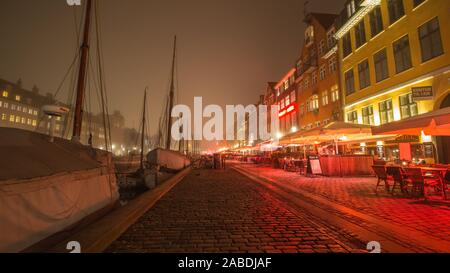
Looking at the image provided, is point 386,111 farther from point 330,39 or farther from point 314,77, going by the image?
point 314,77

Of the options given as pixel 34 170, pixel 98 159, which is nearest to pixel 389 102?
pixel 98 159

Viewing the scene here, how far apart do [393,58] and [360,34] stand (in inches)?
210

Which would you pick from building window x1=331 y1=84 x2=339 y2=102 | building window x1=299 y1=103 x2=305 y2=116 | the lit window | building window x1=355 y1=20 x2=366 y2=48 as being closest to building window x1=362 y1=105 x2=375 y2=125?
building window x1=331 y1=84 x2=339 y2=102

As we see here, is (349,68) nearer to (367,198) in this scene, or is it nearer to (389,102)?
(389,102)

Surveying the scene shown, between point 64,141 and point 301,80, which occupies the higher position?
point 301,80

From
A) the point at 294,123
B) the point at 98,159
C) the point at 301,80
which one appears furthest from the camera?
the point at 294,123

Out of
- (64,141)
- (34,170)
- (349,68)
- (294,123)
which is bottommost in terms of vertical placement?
(34,170)

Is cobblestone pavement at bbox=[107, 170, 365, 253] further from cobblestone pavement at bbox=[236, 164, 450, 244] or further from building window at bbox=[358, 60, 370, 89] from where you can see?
building window at bbox=[358, 60, 370, 89]

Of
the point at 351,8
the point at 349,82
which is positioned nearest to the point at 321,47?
the point at 351,8

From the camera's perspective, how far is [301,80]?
36750 millimetres

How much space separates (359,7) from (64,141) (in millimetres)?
24637

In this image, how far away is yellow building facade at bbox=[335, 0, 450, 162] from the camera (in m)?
13.6

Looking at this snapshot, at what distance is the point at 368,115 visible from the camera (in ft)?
67.8
